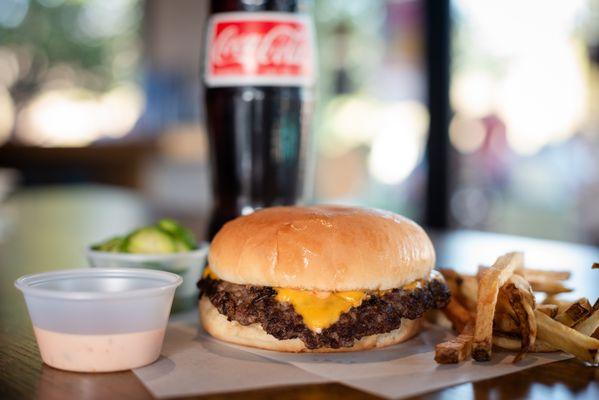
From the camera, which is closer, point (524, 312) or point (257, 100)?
point (524, 312)

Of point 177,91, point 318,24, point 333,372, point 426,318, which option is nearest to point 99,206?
point 426,318

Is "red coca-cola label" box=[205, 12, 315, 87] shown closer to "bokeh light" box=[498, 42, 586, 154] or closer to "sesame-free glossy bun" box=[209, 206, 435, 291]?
"sesame-free glossy bun" box=[209, 206, 435, 291]

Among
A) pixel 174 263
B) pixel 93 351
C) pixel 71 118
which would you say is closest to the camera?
pixel 93 351

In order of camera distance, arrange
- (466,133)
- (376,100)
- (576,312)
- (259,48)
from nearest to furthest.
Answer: (576,312)
(259,48)
(466,133)
(376,100)

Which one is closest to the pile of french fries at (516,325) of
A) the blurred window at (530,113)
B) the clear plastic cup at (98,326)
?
the clear plastic cup at (98,326)

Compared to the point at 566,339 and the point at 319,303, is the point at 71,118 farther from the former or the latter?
the point at 566,339

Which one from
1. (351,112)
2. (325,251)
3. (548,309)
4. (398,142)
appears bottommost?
(398,142)

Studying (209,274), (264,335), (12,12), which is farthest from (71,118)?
(264,335)

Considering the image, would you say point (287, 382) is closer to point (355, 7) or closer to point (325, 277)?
point (325, 277)
